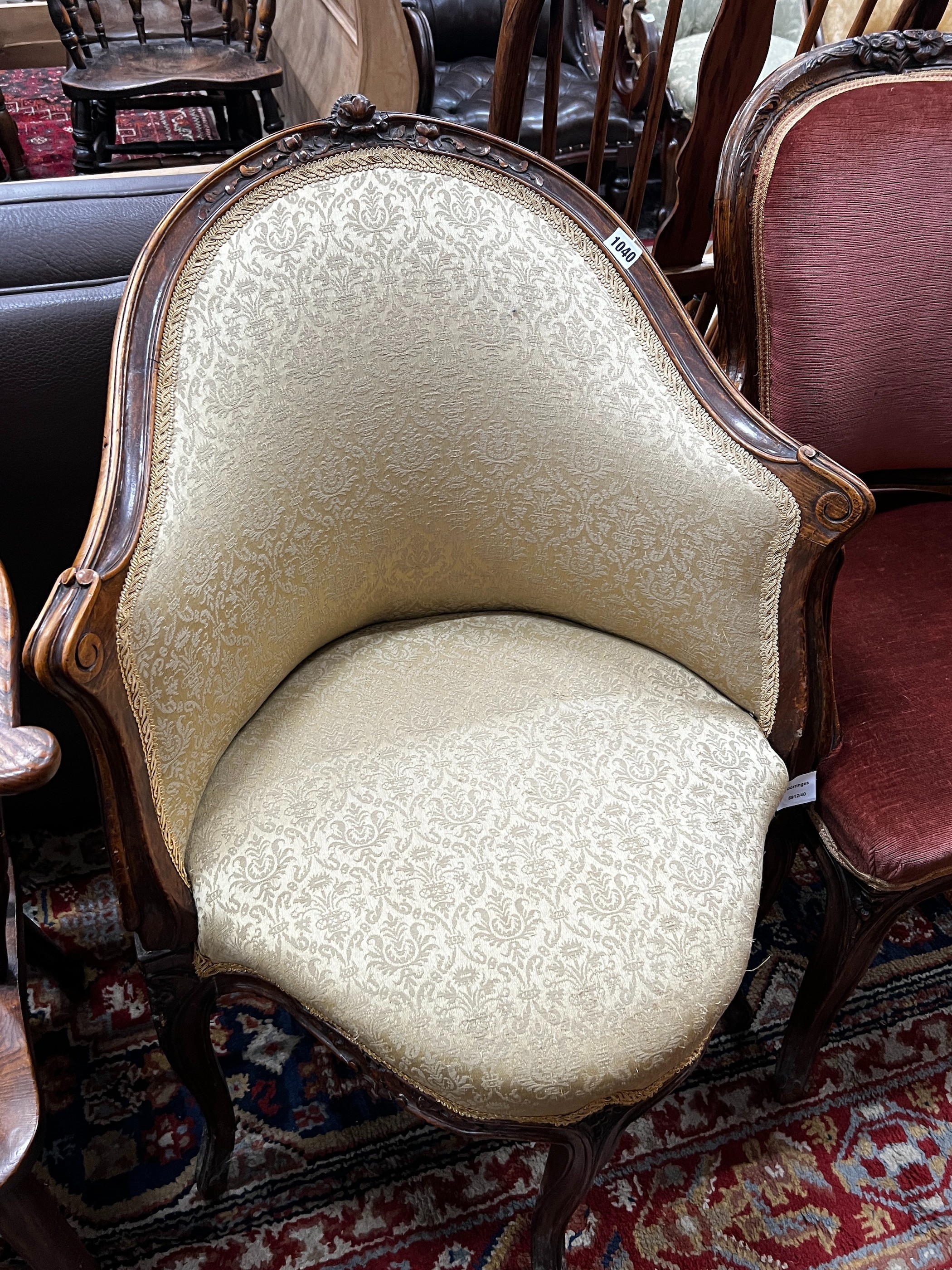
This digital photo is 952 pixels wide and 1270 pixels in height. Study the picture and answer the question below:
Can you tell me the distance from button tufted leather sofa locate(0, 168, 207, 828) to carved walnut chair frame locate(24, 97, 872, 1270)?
0.54 feet

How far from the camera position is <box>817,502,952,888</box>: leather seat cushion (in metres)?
0.76

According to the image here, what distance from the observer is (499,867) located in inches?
25.8

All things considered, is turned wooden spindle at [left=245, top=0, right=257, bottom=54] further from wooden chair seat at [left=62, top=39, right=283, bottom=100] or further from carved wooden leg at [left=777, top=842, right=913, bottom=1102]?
carved wooden leg at [left=777, top=842, right=913, bottom=1102]

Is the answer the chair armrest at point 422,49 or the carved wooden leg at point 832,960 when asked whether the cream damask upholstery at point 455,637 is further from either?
the chair armrest at point 422,49

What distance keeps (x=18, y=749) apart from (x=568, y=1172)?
1.65 feet

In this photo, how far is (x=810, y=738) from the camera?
79cm

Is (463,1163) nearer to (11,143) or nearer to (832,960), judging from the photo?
(832,960)

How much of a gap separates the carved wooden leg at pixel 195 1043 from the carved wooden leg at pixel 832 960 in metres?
0.55

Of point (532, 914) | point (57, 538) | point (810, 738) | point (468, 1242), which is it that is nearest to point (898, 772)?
point (810, 738)

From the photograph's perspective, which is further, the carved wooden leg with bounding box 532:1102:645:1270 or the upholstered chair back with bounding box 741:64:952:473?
the upholstered chair back with bounding box 741:64:952:473

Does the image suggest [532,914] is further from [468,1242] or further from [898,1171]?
[898,1171]

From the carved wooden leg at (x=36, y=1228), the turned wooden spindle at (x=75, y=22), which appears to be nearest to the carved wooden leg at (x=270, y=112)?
the turned wooden spindle at (x=75, y=22)

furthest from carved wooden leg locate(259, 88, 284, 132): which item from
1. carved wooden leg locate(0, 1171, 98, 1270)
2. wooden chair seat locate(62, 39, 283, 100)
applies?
carved wooden leg locate(0, 1171, 98, 1270)

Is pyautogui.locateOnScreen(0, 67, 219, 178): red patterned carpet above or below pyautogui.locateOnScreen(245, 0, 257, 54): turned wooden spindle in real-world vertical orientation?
below
